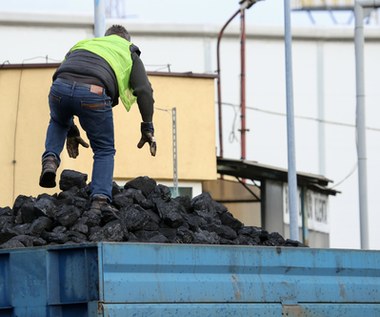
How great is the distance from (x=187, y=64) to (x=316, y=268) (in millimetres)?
30924

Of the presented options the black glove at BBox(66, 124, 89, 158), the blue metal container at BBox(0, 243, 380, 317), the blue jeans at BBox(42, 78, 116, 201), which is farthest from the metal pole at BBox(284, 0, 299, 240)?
the blue metal container at BBox(0, 243, 380, 317)

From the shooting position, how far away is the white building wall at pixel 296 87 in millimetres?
39156

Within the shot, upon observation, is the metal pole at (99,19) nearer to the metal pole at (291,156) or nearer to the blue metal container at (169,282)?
the metal pole at (291,156)

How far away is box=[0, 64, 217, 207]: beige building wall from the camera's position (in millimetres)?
24953

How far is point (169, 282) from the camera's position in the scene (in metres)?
8.05

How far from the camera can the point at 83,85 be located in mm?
9547

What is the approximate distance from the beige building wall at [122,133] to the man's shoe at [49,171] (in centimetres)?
1441

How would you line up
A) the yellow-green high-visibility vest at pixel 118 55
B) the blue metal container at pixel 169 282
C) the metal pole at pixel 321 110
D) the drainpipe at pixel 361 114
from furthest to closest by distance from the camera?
the metal pole at pixel 321 110 < the drainpipe at pixel 361 114 < the yellow-green high-visibility vest at pixel 118 55 < the blue metal container at pixel 169 282

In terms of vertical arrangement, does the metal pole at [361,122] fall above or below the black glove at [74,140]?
above

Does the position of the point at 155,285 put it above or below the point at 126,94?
below

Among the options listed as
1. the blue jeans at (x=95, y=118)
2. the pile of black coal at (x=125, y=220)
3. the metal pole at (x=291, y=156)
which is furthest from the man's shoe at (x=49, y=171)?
the metal pole at (x=291, y=156)

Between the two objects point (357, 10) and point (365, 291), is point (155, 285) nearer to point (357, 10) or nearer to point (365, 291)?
point (365, 291)

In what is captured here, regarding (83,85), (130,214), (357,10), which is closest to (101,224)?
(130,214)

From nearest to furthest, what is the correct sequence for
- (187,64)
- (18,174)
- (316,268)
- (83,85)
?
1. (316,268)
2. (83,85)
3. (18,174)
4. (187,64)
